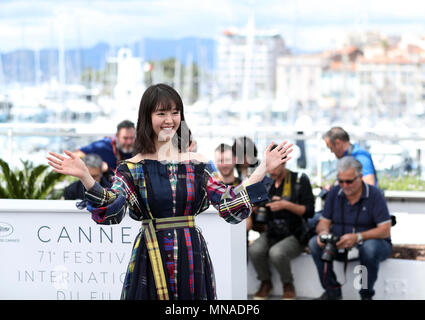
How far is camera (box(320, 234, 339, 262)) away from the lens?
23.6 feet

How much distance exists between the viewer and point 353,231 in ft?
24.2

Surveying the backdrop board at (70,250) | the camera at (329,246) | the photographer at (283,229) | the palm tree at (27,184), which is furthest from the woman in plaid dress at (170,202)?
the palm tree at (27,184)

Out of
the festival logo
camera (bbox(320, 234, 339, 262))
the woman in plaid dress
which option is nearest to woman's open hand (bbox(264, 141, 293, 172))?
the woman in plaid dress

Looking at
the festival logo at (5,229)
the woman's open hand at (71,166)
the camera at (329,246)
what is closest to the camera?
the woman's open hand at (71,166)

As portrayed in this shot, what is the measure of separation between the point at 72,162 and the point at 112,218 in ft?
1.00

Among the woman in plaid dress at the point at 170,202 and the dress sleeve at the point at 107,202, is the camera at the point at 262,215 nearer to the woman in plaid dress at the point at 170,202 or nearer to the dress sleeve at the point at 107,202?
the woman in plaid dress at the point at 170,202

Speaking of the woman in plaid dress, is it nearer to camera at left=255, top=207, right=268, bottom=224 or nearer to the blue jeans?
the blue jeans

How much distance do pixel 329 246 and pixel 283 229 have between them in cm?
67

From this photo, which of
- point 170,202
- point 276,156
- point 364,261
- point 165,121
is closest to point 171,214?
point 170,202

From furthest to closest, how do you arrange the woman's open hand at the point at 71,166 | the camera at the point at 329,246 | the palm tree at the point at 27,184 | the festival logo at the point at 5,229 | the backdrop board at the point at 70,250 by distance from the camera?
the palm tree at the point at 27,184, the camera at the point at 329,246, the festival logo at the point at 5,229, the backdrop board at the point at 70,250, the woman's open hand at the point at 71,166

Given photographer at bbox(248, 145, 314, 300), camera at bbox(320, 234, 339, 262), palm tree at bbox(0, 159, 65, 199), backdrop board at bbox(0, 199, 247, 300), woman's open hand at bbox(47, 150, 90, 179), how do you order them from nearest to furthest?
woman's open hand at bbox(47, 150, 90, 179)
backdrop board at bbox(0, 199, 247, 300)
camera at bbox(320, 234, 339, 262)
photographer at bbox(248, 145, 314, 300)
palm tree at bbox(0, 159, 65, 199)

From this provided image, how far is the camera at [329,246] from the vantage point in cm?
720

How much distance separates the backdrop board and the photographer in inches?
64.1

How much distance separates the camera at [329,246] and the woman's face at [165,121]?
147 inches
